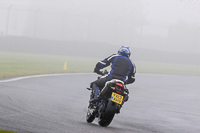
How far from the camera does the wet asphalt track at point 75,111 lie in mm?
8414

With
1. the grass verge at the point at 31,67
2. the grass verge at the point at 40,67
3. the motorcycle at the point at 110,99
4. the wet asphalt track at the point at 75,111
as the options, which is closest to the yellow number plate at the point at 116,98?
the motorcycle at the point at 110,99

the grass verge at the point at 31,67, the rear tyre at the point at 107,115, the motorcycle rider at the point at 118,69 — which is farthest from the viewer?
the grass verge at the point at 31,67

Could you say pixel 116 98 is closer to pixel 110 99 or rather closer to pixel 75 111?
pixel 110 99

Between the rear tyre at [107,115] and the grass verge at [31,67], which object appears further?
the grass verge at [31,67]

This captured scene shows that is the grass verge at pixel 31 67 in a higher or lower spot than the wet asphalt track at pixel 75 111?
lower

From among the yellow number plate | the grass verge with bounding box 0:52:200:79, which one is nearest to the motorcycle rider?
the yellow number plate

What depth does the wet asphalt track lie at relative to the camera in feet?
27.6

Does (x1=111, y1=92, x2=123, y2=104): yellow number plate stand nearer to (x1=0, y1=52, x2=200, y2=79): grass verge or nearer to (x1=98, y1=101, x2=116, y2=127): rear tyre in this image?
(x1=98, y1=101, x2=116, y2=127): rear tyre

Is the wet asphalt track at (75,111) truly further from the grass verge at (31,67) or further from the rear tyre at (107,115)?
the grass verge at (31,67)

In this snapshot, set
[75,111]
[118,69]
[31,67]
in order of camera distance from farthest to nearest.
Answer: [31,67] < [75,111] < [118,69]

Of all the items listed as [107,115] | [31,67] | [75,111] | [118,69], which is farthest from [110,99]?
[31,67]

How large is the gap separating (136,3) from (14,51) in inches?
1303

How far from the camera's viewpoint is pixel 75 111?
443 inches

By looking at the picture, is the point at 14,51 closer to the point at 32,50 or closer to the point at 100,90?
the point at 32,50
